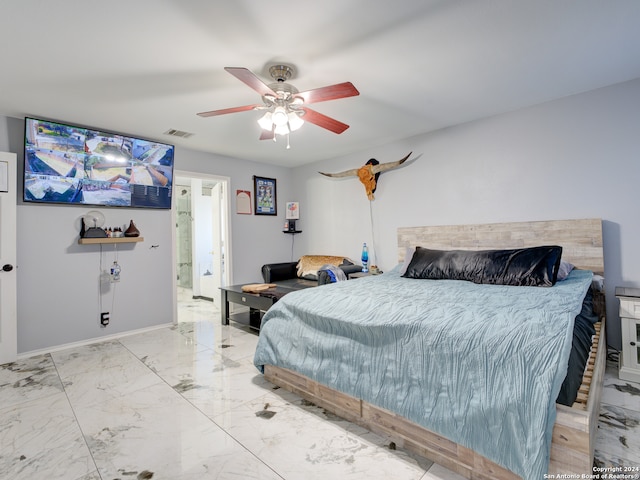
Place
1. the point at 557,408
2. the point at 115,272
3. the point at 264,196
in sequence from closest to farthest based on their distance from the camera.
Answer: the point at 557,408 → the point at 115,272 → the point at 264,196

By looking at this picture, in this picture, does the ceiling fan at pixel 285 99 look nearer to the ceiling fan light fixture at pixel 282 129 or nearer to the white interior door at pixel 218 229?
the ceiling fan light fixture at pixel 282 129

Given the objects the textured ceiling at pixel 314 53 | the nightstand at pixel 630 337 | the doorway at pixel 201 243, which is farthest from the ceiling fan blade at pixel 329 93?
the doorway at pixel 201 243

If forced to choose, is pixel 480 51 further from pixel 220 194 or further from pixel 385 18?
pixel 220 194

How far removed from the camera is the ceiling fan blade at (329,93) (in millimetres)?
2021

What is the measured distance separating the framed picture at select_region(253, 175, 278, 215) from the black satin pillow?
271 centimetres

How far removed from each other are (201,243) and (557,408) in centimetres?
599

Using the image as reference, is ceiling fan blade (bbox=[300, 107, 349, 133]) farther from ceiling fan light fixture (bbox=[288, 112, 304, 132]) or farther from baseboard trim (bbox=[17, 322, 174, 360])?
baseboard trim (bbox=[17, 322, 174, 360])

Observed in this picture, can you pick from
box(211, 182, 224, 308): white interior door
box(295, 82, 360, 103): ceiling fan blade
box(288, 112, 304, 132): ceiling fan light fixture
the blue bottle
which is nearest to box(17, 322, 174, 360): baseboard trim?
box(211, 182, 224, 308): white interior door

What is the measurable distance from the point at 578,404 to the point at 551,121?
9.06 ft

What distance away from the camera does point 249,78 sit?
75.4 inches

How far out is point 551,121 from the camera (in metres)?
3.02

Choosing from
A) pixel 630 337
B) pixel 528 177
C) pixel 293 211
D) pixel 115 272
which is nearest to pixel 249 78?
pixel 528 177

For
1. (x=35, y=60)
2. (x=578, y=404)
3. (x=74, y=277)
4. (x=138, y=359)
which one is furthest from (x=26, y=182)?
(x=578, y=404)

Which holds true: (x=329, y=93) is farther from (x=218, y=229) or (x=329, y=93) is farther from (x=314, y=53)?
(x=218, y=229)
